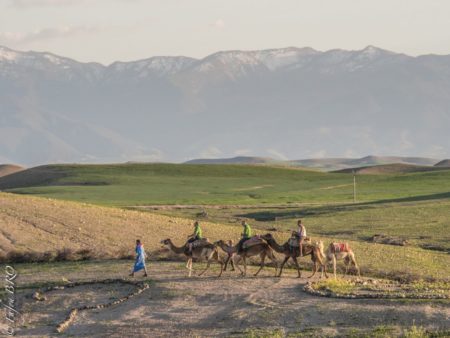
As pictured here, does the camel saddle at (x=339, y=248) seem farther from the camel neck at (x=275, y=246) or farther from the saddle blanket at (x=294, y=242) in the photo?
the camel neck at (x=275, y=246)

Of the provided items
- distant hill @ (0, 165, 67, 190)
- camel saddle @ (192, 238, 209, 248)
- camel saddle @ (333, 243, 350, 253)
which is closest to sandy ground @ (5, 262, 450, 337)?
camel saddle @ (192, 238, 209, 248)

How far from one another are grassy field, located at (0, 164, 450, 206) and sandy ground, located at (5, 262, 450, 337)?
52.9m

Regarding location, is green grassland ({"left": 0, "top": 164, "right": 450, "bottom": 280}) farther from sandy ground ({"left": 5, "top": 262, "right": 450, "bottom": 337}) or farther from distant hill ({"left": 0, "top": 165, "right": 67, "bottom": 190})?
sandy ground ({"left": 5, "top": 262, "right": 450, "bottom": 337})

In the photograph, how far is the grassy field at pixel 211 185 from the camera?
9519cm

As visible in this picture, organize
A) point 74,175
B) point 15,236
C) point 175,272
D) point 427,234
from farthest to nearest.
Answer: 1. point 74,175
2. point 427,234
3. point 15,236
4. point 175,272

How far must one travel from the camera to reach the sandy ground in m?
29.0

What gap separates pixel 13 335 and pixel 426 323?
12675 millimetres

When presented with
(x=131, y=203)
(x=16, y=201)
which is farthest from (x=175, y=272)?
(x=131, y=203)

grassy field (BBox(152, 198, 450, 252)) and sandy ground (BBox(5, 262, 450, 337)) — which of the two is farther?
grassy field (BBox(152, 198, 450, 252))

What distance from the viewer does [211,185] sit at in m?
119

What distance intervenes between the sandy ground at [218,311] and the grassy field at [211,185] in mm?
52924

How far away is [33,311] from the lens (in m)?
33.1

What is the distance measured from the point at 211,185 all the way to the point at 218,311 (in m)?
87.4

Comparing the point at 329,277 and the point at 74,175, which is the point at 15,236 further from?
the point at 74,175
